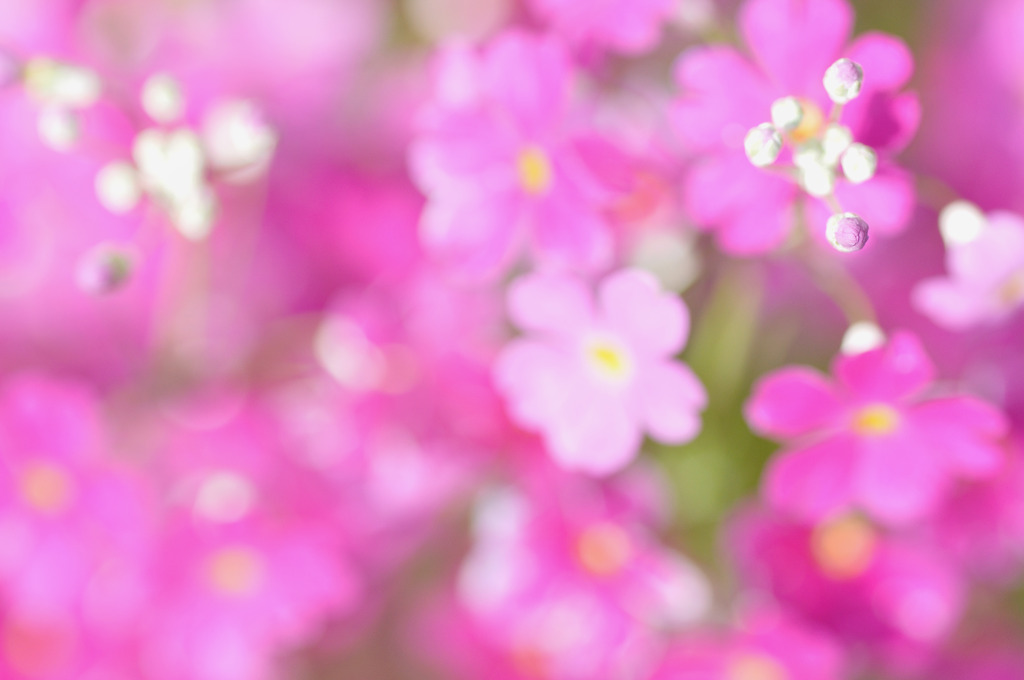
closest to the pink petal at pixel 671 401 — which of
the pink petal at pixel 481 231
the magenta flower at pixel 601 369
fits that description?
the magenta flower at pixel 601 369

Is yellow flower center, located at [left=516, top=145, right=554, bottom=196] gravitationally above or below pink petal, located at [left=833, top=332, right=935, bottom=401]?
Answer: above

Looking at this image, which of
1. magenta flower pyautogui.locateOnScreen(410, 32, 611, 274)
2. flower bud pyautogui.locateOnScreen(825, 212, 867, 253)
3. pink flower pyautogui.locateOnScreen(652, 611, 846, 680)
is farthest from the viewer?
pink flower pyautogui.locateOnScreen(652, 611, 846, 680)

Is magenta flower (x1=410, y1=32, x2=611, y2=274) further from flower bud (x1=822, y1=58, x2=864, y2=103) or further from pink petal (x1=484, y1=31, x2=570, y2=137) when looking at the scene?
flower bud (x1=822, y1=58, x2=864, y2=103)

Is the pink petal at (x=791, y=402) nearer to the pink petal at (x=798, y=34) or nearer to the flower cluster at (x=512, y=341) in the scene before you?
the flower cluster at (x=512, y=341)

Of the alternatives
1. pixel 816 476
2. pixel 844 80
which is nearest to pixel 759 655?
pixel 816 476

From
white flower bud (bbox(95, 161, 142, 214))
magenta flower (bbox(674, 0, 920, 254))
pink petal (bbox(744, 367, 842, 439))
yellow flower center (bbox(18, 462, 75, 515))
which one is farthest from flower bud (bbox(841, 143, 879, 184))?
yellow flower center (bbox(18, 462, 75, 515))

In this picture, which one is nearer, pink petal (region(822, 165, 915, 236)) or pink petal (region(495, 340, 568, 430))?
pink petal (region(822, 165, 915, 236))

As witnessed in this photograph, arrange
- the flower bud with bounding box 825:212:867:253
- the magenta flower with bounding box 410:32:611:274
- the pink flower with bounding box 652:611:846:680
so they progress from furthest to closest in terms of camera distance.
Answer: the pink flower with bounding box 652:611:846:680, the magenta flower with bounding box 410:32:611:274, the flower bud with bounding box 825:212:867:253
